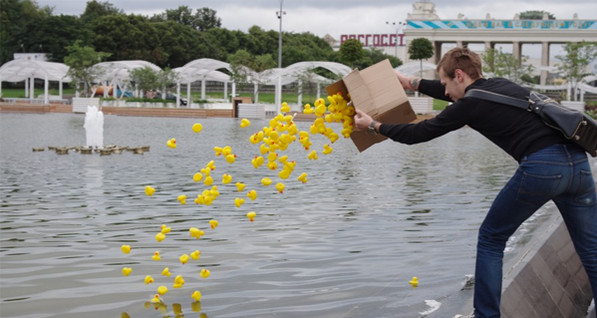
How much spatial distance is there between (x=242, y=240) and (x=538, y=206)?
16.7 ft

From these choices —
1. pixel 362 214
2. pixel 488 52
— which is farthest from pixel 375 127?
pixel 488 52

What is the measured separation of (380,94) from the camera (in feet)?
19.5

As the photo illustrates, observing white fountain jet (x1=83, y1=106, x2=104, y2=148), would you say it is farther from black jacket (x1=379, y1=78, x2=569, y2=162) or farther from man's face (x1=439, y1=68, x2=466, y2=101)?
black jacket (x1=379, y1=78, x2=569, y2=162)

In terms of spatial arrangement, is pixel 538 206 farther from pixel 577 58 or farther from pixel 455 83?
pixel 577 58

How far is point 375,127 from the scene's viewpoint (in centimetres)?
554

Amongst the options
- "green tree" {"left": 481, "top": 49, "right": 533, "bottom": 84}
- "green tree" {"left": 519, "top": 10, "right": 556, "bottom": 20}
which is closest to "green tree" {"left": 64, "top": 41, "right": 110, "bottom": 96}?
"green tree" {"left": 481, "top": 49, "right": 533, "bottom": 84}

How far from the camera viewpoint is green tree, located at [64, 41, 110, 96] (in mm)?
67125

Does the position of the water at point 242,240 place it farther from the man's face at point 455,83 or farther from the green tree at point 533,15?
the green tree at point 533,15

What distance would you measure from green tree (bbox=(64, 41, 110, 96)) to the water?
1949 inches

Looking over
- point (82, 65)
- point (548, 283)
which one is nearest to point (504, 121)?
point (548, 283)

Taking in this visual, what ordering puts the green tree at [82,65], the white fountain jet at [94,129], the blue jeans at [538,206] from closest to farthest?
the blue jeans at [538,206] → the white fountain jet at [94,129] → the green tree at [82,65]

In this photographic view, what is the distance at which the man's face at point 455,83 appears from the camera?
16.6 feet

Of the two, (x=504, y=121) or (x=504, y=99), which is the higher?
(x=504, y=99)

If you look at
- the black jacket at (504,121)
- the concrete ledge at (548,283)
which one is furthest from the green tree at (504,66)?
the black jacket at (504,121)
